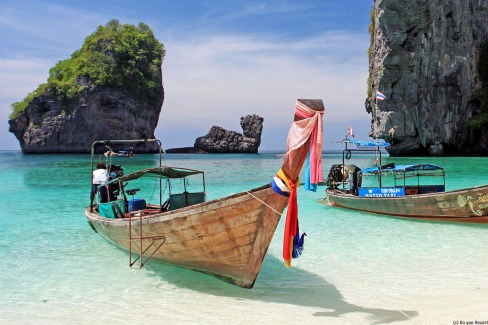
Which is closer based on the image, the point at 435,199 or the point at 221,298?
the point at 221,298

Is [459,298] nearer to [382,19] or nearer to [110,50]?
[382,19]

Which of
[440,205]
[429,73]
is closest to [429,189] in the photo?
[440,205]

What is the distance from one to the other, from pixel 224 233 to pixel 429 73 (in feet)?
177

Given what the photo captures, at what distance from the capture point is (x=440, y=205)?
12992mm

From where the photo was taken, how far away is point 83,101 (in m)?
79.6

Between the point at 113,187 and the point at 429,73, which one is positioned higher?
the point at 429,73

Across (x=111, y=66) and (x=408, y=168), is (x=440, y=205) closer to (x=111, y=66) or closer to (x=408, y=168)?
(x=408, y=168)

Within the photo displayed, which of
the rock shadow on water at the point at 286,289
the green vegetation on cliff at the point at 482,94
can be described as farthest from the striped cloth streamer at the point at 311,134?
the green vegetation on cliff at the point at 482,94

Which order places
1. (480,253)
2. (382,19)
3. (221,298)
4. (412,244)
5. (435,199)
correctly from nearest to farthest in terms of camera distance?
(221,298)
(480,253)
(412,244)
(435,199)
(382,19)

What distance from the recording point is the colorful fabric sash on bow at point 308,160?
18.6 feet

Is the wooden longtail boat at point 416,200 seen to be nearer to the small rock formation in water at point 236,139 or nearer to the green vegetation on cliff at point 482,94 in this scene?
the green vegetation on cliff at point 482,94

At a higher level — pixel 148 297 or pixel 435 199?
pixel 435 199

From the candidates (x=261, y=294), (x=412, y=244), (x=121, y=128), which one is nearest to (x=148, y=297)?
(x=261, y=294)

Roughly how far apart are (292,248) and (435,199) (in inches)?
339
